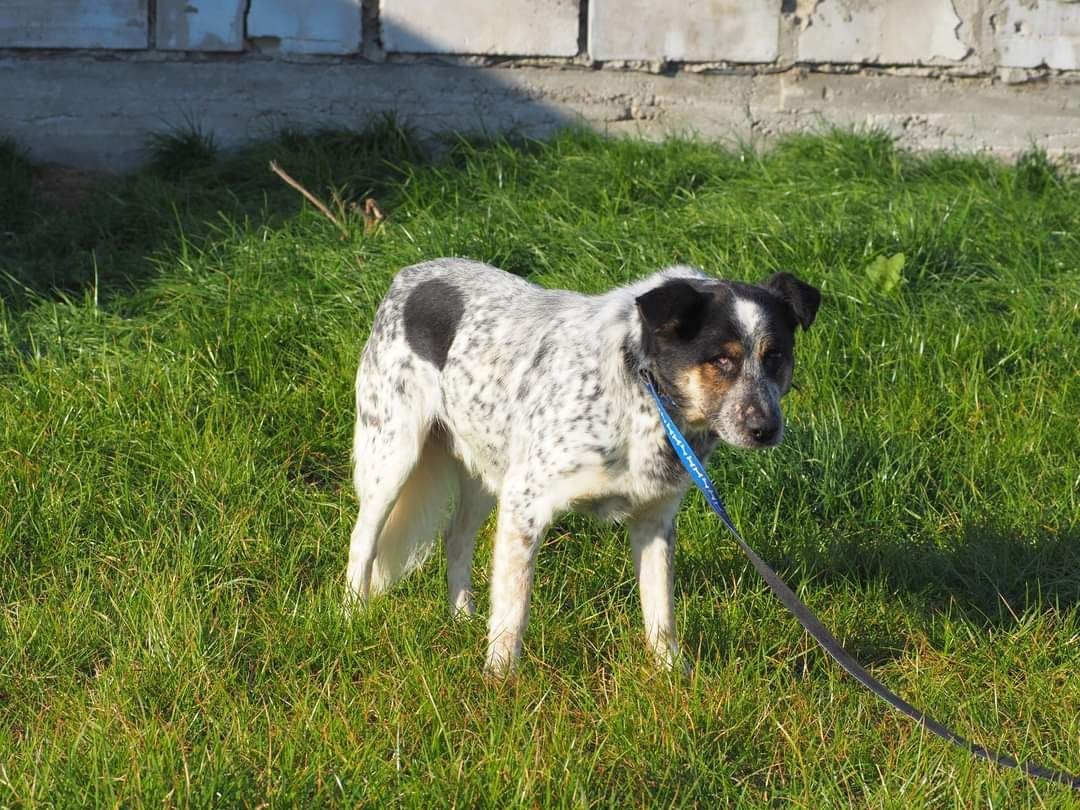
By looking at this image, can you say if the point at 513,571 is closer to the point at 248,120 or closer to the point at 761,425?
the point at 761,425

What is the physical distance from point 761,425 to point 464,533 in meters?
1.45

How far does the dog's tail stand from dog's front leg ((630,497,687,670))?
2.63ft

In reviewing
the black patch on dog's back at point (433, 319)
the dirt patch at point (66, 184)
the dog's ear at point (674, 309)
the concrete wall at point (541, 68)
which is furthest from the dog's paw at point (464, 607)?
the concrete wall at point (541, 68)

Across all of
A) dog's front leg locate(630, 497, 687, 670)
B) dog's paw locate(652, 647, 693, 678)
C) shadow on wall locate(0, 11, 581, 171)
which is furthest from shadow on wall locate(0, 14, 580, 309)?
dog's paw locate(652, 647, 693, 678)

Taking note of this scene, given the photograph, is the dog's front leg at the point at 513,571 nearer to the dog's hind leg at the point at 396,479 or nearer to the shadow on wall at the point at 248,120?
the dog's hind leg at the point at 396,479

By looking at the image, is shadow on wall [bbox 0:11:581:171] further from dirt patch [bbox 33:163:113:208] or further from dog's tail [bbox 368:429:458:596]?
dog's tail [bbox 368:429:458:596]

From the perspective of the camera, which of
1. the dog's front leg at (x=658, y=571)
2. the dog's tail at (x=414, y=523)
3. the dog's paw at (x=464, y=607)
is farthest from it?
the dog's tail at (x=414, y=523)

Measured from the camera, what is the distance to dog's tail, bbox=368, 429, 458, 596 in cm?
446

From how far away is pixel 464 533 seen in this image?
4.59 metres

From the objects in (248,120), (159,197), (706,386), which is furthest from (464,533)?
(248,120)

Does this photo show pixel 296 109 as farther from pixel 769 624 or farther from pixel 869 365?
pixel 769 624

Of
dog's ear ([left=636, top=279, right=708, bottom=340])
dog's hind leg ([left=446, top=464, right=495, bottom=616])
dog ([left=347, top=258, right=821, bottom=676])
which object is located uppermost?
dog's ear ([left=636, top=279, right=708, bottom=340])

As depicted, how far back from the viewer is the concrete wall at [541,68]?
795 cm

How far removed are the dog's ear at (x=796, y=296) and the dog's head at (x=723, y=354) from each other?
3.4 inches
